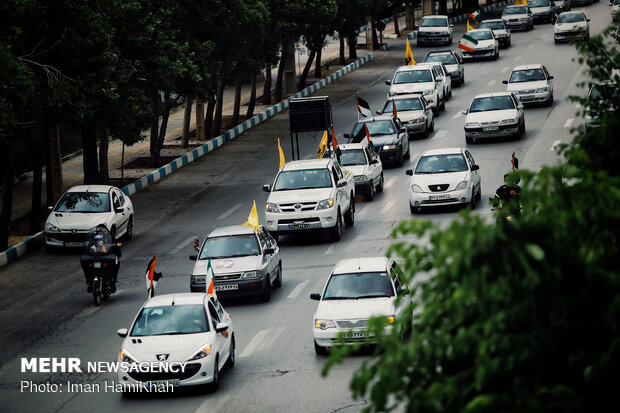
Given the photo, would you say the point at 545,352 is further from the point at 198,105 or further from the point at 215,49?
the point at 198,105

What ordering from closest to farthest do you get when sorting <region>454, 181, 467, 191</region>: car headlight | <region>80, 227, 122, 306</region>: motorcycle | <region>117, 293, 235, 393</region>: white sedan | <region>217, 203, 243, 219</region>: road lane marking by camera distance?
<region>117, 293, 235, 393</region>: white sedan → <region>80, 227, 122, 306</region>: motorcycle → <region>454, 181, 467, 191</region>: car headlight → <region>217, 203, 243, 219</region>: road lane marking

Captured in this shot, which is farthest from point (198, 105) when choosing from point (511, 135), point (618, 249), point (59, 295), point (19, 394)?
point (618, 249)

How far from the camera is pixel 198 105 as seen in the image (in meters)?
47.2

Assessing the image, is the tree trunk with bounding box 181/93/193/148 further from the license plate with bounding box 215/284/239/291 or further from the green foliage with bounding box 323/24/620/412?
the green foliage with bounding box 323/24/620/412

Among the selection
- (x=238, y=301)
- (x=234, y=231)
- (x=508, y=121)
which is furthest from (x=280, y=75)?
(x=238, y=301)

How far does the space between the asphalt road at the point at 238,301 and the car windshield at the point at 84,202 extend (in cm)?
126

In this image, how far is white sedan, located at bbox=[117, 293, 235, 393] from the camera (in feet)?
52.5

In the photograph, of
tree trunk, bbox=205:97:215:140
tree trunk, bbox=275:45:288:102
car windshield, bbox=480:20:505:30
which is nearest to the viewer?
tree trunk, bbox=205:97:215:140

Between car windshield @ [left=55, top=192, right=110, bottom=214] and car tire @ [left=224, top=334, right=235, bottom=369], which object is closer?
car tire @ [left=224, top=334, right=235, bottom=369]

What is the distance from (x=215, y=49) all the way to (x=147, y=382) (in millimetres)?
28486

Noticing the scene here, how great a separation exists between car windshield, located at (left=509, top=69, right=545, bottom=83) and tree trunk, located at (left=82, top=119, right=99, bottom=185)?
17.4 metres

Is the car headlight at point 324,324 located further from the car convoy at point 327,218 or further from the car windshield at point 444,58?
the car windshield at point 444,58

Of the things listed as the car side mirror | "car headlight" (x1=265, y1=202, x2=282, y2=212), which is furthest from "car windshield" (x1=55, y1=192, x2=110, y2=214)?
the car side mirror

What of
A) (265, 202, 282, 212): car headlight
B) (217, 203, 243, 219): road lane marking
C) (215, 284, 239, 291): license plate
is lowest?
(217, 203, 243, 219): road lane marking
